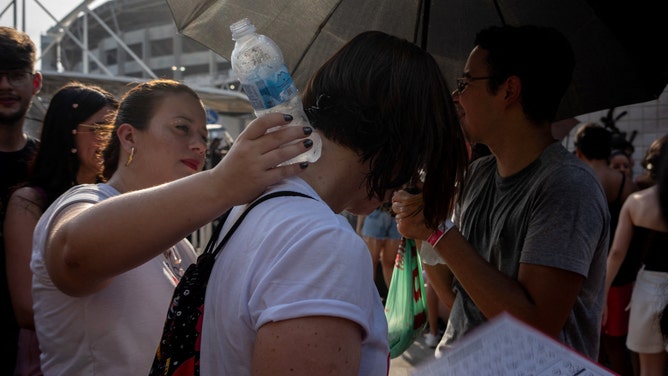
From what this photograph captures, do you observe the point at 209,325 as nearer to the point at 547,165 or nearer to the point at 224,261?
the point at 224,261

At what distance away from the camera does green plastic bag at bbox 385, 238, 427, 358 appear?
2.55m

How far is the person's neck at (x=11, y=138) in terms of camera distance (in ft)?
9.37

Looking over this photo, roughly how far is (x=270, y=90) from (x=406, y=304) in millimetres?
1576

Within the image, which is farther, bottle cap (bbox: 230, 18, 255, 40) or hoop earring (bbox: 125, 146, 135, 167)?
hoop earring (bbox: 125, 146, 135, 167)

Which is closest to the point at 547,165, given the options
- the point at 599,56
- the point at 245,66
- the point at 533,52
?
the point at 533,52

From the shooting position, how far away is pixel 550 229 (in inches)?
74.0

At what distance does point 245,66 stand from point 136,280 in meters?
0.79

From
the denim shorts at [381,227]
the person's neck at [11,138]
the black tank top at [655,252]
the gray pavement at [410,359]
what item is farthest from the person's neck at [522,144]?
the denim shorts at [381,227]

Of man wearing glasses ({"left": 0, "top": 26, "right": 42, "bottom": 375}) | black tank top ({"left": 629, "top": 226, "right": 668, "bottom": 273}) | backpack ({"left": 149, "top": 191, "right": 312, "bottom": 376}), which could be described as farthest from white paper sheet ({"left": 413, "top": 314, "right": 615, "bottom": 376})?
black tank top ({"left": 629, "top": 226, "right": 668, "bottom": 273})

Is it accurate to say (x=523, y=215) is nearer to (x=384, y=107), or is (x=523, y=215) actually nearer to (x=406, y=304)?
(x=406, y=304)

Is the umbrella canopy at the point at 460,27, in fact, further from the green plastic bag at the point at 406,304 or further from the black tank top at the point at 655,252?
the black tank top at the point at 655,252

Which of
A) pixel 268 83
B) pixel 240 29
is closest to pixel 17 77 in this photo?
pixel 240 29

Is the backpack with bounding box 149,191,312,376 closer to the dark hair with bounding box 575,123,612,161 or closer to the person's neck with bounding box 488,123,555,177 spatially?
the person's neck with bounding box 488,123,555,177

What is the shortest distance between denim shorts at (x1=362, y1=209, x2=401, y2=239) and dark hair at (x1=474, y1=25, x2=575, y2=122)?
4.72 m
